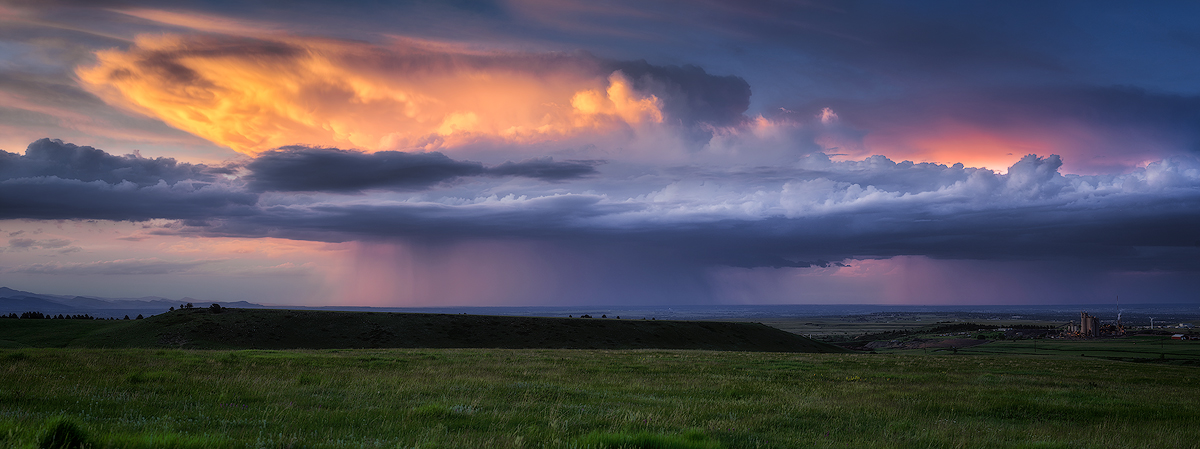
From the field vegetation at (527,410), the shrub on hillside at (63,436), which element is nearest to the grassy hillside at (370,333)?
the field vegetation at (527,410)

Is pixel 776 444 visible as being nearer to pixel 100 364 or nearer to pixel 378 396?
pixel 378 396

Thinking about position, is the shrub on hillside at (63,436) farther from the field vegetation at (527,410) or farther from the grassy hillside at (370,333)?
the grassy hillside at (370,333)

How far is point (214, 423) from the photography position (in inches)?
363

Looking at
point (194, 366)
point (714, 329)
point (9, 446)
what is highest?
point (9, 446)

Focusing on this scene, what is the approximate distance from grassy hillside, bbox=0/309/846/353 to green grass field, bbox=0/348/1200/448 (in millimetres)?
37938

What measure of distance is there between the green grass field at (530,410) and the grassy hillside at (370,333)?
124ft

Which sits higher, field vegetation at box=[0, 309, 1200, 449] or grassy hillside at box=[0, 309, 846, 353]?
field vegetation at box=[0, 309, 1200, 449]

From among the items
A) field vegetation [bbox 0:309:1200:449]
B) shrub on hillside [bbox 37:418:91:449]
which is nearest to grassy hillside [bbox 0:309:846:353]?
field vegetation [bbox 0:309:1200:449]

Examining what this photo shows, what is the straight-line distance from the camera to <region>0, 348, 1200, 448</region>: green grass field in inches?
337

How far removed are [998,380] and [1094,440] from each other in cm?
1815

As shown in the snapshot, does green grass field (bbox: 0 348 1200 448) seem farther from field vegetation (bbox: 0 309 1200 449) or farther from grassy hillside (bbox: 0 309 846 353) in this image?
grassy hillside (bbox: 0 309 846 353)

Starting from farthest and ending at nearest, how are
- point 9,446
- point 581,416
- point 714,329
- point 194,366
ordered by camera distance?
1. point 714,329
2. point 194,366
3. point 581,416
4. point 9,446

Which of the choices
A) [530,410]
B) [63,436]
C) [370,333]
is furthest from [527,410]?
[370,333]

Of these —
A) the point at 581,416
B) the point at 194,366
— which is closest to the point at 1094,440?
the point at 581,416
